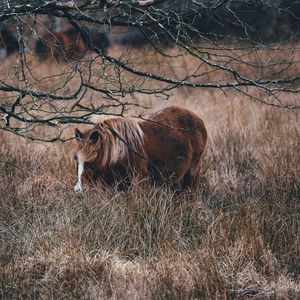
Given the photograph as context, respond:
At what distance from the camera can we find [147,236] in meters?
5.21

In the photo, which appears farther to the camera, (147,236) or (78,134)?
(78,134)

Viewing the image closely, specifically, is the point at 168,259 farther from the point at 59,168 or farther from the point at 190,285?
the point at 59,168

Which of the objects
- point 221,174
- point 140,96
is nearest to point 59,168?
point 221,174

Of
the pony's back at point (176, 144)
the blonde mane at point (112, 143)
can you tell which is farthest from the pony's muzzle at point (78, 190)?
the pony's back at point (176, 144)

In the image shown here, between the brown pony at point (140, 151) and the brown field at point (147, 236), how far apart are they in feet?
0.74

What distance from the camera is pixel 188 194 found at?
645 centimetres

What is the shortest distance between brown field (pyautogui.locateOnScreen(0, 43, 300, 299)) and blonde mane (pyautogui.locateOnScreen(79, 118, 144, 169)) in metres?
0.33

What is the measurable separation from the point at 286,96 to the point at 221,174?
4.48 metres

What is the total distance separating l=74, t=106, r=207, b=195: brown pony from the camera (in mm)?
5957

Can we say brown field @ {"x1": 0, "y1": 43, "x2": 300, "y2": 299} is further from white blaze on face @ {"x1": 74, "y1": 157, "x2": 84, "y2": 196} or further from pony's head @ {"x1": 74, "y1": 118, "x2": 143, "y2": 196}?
pony's head @ {"x1": 74, "y1": 118, "x2": 143, "y2": 196}

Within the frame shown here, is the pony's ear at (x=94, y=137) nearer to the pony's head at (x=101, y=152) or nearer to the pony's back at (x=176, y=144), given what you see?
the pony's head at (x=101, y=152)

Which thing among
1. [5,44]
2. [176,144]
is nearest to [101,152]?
[176,144]

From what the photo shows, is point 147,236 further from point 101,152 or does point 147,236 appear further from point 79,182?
point 101,152

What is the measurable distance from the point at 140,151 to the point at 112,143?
34 centimetres
